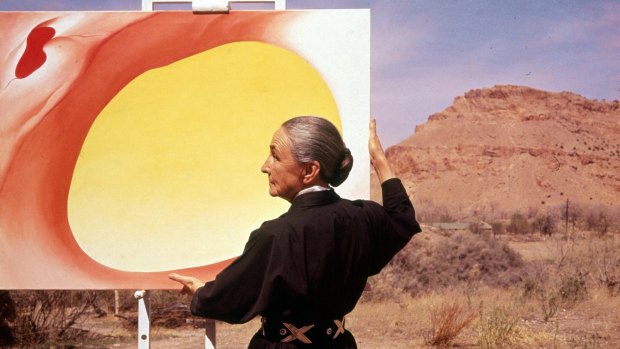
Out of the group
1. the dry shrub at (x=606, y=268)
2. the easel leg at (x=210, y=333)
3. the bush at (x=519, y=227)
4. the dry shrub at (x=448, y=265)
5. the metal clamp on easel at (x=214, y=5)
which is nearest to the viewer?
the easel leg at (x=210, y=333)

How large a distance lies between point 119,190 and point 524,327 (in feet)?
17.5

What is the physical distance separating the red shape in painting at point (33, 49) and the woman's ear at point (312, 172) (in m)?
1.62

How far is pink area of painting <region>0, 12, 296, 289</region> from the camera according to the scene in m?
2.71

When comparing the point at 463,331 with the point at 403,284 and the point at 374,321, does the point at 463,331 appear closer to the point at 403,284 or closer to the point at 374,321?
the point at 374,321

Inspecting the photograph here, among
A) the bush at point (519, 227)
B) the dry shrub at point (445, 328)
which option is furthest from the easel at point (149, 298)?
the bush at point (519, 227)

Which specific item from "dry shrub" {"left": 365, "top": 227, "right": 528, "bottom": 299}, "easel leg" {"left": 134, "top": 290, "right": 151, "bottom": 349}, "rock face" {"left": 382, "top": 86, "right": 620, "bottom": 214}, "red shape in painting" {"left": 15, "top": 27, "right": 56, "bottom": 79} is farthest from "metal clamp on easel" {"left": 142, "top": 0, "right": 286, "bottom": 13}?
"rock face" {"left": 382, "top": 86, "right": 620, "bottom": 214}

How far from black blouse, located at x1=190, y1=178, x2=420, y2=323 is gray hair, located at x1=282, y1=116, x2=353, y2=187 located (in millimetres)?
79

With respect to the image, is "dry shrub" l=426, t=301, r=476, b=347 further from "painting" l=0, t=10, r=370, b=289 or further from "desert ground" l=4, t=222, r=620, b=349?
"painting" l=0, t=10, r=370, b=289

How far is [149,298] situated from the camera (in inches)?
105

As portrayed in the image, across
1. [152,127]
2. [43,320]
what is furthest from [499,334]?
[43,320]

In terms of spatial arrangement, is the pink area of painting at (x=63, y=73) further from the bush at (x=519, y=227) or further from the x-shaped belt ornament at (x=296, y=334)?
the bush at (x=519, y=227)

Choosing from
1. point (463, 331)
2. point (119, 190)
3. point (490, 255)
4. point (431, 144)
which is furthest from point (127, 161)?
point (431, 144)

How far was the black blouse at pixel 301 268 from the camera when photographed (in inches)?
60.3

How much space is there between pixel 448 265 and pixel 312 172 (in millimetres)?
8727
